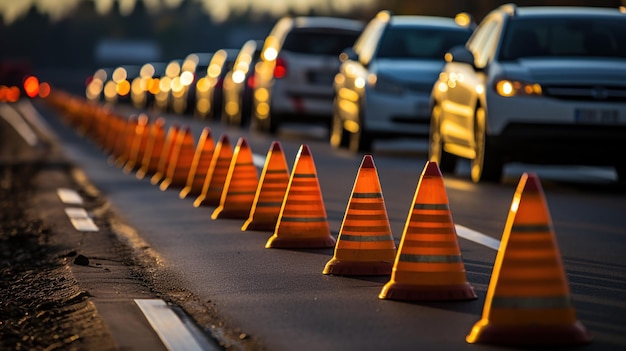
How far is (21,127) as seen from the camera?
Result: 132 feet

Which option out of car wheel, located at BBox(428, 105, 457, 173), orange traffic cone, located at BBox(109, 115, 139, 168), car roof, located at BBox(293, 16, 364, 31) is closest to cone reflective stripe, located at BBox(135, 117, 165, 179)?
orange traffic cone, located at BBox(109, 115, 139, 168)

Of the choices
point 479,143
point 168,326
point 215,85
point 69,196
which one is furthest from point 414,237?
point 215,85

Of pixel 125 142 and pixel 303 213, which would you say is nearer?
pixel 303 213

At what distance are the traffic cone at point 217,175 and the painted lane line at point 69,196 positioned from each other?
1670mm

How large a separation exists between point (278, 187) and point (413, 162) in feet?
29.6

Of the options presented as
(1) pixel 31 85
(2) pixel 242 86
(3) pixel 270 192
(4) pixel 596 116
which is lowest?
(1) pixel 31 85

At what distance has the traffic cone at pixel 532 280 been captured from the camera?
6652mm

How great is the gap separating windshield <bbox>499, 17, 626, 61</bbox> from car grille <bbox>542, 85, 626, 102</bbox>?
848mm

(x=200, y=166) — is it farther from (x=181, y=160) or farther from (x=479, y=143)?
(x=479, y=143)

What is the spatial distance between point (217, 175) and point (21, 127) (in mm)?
26487

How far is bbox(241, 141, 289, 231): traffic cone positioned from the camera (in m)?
11.8

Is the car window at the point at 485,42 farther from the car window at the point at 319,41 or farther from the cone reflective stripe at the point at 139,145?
the car window at the point at 319,41

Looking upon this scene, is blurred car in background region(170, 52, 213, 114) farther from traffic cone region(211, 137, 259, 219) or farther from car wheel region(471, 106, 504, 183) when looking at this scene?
traffic cone region(211, 137, 259, 219)

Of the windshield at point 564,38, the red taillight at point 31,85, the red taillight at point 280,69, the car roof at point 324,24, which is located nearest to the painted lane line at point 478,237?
the windshield at point 564,38
